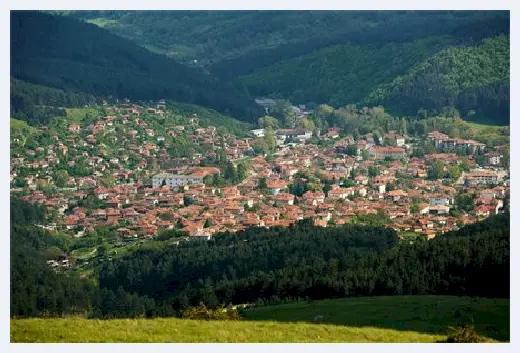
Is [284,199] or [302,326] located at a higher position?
[302,326]

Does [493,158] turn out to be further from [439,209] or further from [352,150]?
[439,209]

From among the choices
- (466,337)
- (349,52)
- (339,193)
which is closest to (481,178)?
(339,193)

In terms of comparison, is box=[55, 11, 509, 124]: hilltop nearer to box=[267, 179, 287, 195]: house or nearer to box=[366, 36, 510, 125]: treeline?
box=[366, 36, 510, 125]: treeline

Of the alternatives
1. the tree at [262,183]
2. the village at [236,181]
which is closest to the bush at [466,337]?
the village at [236,181]

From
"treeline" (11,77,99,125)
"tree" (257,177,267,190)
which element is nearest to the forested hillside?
"treeline" (11,77,99,125)

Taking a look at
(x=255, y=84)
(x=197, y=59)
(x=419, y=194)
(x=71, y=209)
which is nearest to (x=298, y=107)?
(x=255, y=84)
